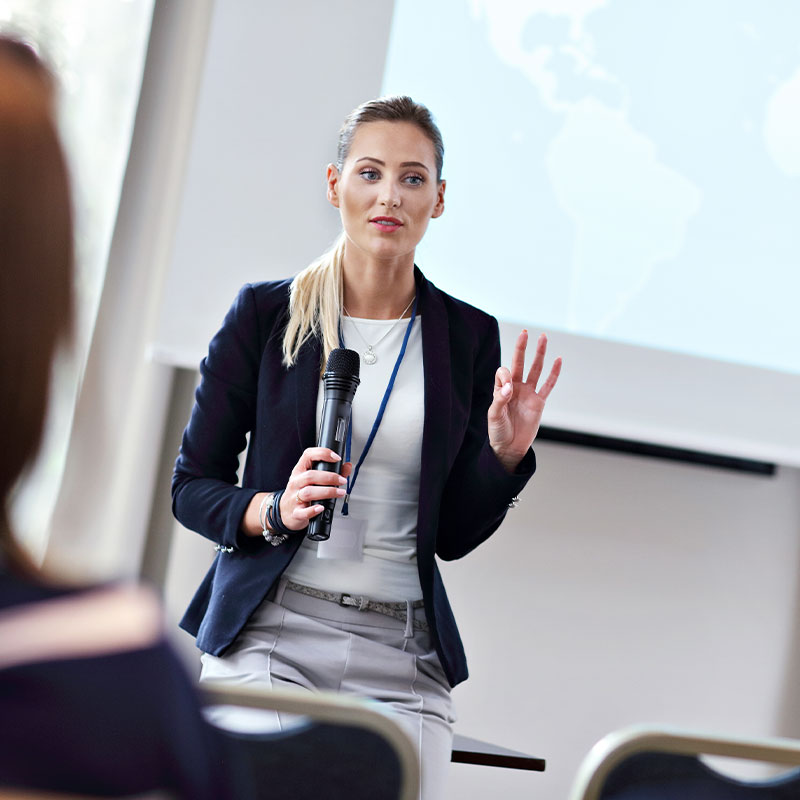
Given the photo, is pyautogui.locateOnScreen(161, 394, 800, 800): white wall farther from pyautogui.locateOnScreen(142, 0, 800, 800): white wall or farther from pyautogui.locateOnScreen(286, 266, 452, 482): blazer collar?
pyautogui.locateOnScreen(286, 266, 452, 482): blazer collar

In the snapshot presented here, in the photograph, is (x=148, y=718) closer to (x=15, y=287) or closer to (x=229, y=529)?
(x=15, y=287)

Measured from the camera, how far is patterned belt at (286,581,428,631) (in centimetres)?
160

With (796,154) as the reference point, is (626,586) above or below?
below

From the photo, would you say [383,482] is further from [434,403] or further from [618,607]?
[618,607]

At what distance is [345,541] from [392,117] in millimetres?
804

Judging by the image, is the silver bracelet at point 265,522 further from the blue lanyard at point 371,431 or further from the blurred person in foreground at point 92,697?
the blurred person in foreground at point 92,697

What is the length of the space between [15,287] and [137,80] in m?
2.14

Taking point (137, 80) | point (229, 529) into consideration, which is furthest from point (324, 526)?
point (137, 80)

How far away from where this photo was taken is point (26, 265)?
560 mm

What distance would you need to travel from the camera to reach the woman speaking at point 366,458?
1.58m

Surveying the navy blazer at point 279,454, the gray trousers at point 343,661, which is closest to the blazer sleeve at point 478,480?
the navy blazer at point 279,454

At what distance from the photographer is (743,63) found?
262 centimetres

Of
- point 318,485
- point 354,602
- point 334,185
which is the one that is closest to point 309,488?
point 318,485

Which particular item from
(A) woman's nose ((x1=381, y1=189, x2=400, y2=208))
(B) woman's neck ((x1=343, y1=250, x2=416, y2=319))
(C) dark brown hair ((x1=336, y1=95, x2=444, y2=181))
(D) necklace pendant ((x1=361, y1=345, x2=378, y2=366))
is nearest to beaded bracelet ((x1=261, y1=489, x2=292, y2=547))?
(D) necklace pendant ((x1=361, y1=345, x2=378, y2=366))
